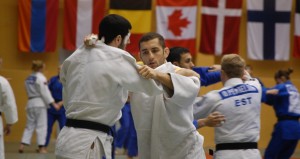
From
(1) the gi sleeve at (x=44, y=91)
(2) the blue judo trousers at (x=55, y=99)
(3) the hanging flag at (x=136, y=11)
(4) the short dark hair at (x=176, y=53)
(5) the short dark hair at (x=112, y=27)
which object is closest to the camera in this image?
(5) the short dark hair at (x=112, y=27)

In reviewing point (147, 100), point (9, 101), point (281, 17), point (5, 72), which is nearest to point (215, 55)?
point (281, 17)

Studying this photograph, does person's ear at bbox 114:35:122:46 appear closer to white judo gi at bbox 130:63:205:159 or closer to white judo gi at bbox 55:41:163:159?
white judo gi at bbox 55:41:163:159

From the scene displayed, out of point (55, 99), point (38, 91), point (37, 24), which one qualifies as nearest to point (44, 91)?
point (38, 91)

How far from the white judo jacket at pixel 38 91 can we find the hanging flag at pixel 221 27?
4284mm

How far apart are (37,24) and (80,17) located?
101 cm

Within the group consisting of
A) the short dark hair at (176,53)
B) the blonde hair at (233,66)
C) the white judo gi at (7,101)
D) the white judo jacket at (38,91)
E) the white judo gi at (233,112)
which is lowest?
the white judo jacket at (38,91)

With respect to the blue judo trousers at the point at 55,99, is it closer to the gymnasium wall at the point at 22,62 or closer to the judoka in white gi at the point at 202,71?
the gymnasium wall at the point at 22,62

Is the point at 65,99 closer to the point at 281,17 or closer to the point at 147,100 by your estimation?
the point at 147,100

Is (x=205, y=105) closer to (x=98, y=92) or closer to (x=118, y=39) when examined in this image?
(x=118, y=39)

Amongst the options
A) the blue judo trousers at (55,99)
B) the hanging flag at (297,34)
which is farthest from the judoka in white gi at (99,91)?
the hanging flag at (297,34)

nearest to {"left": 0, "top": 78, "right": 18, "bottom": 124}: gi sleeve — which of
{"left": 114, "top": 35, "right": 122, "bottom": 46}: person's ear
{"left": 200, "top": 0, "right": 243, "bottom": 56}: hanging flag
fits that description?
{"left": 114, "top": 35, "right": 122, "bottom": 46}: person's ear

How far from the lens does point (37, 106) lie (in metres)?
12.2

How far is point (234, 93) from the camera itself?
17.4 feet

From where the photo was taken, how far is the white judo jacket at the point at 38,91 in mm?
11977
